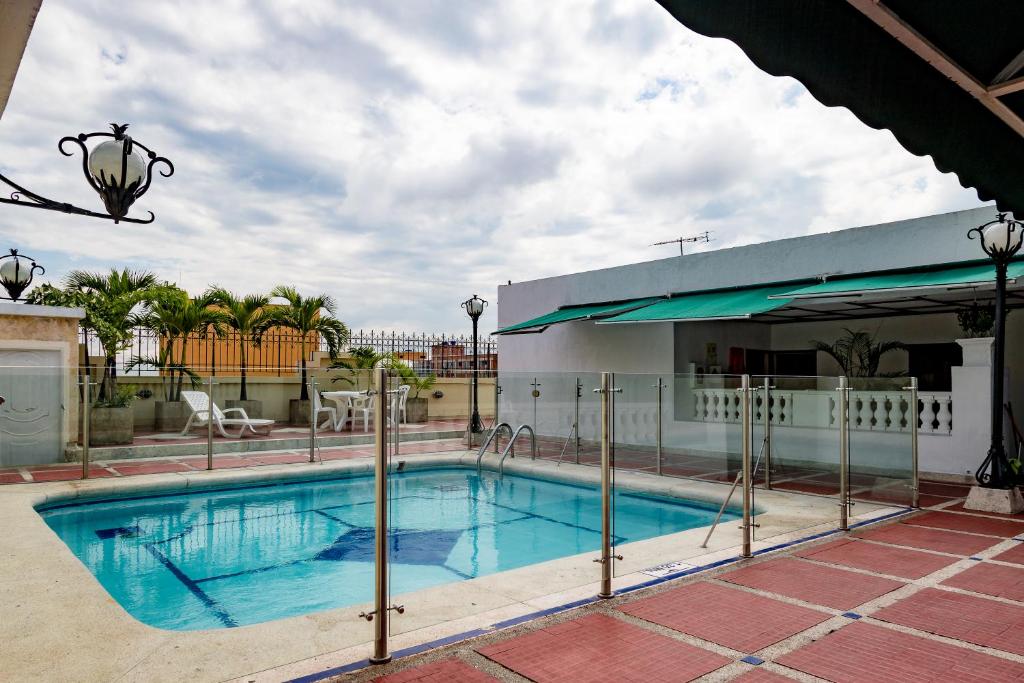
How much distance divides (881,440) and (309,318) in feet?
47.8

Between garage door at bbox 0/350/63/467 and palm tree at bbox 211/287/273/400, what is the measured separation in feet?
20.9

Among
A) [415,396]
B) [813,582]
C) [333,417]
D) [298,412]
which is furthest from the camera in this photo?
[415,396]

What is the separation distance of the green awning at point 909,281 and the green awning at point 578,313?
3.77 metres

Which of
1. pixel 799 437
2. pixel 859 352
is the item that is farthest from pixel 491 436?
pixel 859 352

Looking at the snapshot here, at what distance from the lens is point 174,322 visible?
A: 15.9m

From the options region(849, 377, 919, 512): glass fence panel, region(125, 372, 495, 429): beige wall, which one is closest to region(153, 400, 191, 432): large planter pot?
region(125, 372, 495, 429): beige wall

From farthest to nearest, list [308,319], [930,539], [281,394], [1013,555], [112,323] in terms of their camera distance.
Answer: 1. [308,319]
2. [281,394]
3. [112,323]
4. [930,539]
5. [1013,555]

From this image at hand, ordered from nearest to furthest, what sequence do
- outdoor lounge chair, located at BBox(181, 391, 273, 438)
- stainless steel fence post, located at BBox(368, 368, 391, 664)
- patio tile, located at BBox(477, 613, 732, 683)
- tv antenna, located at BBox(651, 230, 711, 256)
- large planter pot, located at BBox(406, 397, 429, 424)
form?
1. patio tile, located at BBox(477, 613, 732, 683)
2. stainless steel fence post, located at BBox(368, 368, 391, 664)
3. outdoor lounge chair, located at BBox(181, 391, 273, 438)
4. large planter pot, located at BBox(406, 397, 429, 424)
5. tv antenna, located at BBox(651, 230, 711, 256)

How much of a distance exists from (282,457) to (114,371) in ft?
12.5

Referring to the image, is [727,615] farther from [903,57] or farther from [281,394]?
[281,394]

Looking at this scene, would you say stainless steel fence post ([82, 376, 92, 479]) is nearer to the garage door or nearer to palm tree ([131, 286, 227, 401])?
the garage door

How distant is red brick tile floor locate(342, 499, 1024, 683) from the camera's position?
364cm

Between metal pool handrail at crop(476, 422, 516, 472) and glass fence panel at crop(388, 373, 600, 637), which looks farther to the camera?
metal pool handrail at crop(476, 422, 516, 472)

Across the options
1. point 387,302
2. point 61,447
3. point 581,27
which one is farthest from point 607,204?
point 61,447
